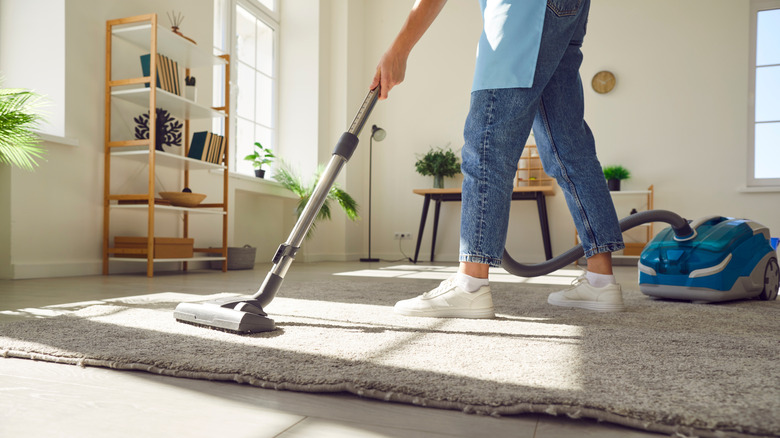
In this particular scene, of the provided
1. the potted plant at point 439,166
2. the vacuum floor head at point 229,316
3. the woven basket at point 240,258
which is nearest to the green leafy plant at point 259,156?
the woven basket at point 240,258

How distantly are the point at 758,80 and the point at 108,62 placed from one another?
500 cm

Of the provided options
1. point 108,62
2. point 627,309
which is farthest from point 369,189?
point 627,309

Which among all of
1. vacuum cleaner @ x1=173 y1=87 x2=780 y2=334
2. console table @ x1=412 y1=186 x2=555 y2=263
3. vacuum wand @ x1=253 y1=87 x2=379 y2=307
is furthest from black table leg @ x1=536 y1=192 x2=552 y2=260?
vacuum wand @ x1=253 y1=87 x2=379 y2=307

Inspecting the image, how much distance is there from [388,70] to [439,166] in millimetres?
3925

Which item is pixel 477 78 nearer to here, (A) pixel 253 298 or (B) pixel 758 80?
(A) pixel 253 298

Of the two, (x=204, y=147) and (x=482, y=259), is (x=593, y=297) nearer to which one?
(x=482, y=259)

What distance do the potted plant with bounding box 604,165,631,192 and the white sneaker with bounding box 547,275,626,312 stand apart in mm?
3594

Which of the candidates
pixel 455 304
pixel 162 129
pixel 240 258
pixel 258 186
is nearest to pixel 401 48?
pixel 455 304

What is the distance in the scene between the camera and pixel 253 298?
102 cm

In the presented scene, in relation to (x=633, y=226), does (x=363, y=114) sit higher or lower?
higher

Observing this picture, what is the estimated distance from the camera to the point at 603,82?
16.7ft

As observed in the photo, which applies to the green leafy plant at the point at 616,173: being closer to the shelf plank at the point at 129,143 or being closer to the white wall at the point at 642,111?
the white wall at the point at 642,111

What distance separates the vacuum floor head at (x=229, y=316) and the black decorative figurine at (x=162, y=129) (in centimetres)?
208

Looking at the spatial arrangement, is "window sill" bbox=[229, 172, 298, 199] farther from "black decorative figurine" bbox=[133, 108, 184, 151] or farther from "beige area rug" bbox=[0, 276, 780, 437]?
"beige area rug" bbox=[0, 276, 780, 437]
